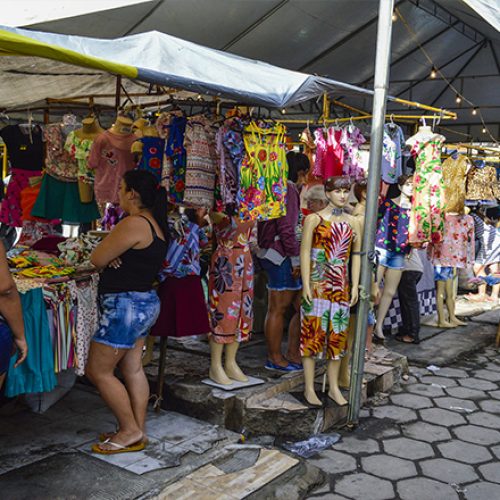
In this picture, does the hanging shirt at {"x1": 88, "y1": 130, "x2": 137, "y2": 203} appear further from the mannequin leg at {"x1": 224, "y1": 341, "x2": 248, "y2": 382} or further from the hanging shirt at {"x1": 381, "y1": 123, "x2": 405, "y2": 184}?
the hanging shirt at {"x1": 381, "y1": 123, "x2": 405, "y2": 184}

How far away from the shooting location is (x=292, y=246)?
16.6ft

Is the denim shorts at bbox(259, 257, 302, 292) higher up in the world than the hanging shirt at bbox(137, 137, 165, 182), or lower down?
lower down

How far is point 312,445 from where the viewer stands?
4.38 metres

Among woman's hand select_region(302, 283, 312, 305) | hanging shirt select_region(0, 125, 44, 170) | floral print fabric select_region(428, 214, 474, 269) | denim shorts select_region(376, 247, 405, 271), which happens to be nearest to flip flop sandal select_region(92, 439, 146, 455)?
woman's hand select_region(302, 283, 312, 305)

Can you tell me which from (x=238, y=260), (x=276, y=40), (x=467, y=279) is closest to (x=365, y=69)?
(x=276, y=40)

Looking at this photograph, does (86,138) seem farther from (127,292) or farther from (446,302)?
(446,302)

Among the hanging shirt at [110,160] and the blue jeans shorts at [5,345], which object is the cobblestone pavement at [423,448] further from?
the hanging shirt at [110,160]

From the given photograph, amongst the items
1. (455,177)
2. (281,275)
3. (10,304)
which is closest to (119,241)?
(10,304)

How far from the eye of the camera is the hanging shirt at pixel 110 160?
4.89 metres

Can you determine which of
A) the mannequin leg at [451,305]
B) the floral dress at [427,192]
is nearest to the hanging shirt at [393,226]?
the floral dress at [427,192]

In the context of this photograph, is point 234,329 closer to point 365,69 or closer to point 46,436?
point 46,436

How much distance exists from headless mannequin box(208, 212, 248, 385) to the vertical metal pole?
2.99ft

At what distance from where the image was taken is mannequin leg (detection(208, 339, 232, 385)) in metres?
4.65

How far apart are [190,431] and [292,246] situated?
5.75ft
